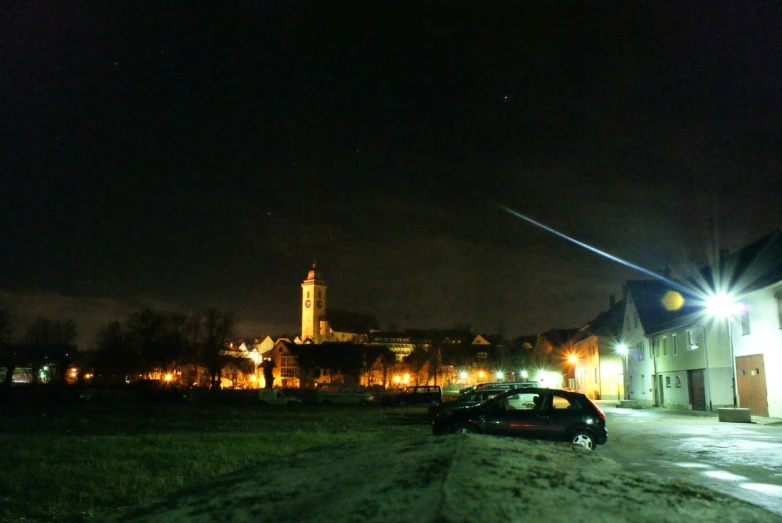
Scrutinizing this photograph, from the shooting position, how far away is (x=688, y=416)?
112 feet

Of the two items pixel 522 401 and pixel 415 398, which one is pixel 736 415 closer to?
pixel 522 401

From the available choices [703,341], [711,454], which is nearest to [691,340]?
[703,341]

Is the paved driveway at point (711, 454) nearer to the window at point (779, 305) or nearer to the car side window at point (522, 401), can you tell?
the car side window at point (522, 401)

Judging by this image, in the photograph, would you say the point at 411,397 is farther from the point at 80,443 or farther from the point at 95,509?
the point at 95,509

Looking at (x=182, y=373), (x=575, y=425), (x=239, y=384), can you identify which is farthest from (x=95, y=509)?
(x=239, y=384)

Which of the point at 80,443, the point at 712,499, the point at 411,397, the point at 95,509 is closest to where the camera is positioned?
the point at 712,499

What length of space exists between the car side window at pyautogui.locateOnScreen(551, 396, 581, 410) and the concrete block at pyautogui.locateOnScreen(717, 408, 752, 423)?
14.6m

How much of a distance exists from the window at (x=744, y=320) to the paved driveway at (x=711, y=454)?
607 centimetres

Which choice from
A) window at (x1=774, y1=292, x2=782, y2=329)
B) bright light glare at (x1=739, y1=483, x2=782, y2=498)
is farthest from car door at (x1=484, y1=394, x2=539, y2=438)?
window at (x1=774, y1=292, x2=782, y2=329)

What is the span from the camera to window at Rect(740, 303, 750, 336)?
3194 centimetres

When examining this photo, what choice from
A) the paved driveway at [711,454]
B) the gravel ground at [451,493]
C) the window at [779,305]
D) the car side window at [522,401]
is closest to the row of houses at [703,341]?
the window at [779,305]

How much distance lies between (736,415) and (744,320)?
6.12m

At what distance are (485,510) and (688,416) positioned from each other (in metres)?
35.9

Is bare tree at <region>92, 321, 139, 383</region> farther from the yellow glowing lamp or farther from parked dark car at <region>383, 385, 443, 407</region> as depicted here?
the yellow glowing lamp
